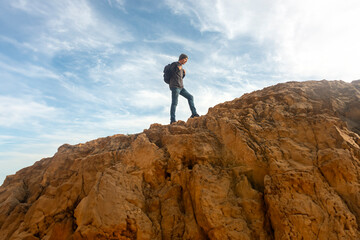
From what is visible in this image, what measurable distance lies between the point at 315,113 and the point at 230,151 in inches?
84.8

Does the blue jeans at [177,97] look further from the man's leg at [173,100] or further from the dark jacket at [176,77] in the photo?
the dark jacket at [176,77]

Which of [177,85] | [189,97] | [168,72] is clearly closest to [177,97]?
[177,85]

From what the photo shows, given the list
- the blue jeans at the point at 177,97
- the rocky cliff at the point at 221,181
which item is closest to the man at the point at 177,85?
the blue jeans at the point at 177,97

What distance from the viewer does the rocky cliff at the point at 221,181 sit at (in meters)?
3.69

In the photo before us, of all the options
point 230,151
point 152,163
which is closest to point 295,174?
point 230,151

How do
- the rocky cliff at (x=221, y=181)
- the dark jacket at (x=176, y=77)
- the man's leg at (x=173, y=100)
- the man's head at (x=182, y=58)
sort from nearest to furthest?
the rocky cliff at (x=221, y=181), the man's leg at (x=173, y=100), the dark jacket at (x=176, y=77), the man's head at (x=182, y=58)

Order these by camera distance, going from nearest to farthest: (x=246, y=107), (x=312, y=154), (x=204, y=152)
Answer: (x=312, y=154) → (x=204, y=152) → (x=246, y=107)

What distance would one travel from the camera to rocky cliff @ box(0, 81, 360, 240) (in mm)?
3693

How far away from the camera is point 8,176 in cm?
654

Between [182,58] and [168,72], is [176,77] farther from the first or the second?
[182,58]

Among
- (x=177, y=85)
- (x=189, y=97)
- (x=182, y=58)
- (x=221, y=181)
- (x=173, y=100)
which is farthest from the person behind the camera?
(x=189, y=97)

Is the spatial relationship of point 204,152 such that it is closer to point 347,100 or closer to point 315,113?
point 315,113

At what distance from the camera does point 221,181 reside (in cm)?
431

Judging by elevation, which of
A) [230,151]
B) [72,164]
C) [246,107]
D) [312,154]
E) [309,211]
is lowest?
[309,211]
